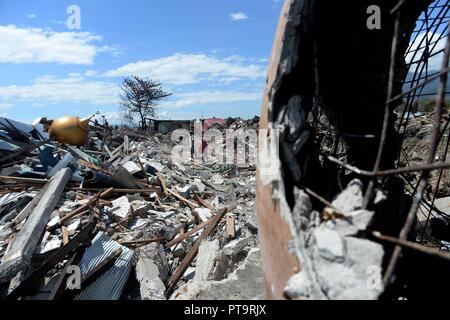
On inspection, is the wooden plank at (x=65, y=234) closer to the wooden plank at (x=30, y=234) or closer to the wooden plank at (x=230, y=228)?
the wooden plank at (x=30, y=234)

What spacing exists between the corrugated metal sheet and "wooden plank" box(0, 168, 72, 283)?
90 cm

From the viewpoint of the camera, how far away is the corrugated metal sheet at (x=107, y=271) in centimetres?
446

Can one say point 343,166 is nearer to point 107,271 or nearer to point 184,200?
point 107,271

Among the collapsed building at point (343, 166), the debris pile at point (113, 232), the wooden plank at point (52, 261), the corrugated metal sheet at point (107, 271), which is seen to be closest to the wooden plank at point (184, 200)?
Answer: the debris pile at point (113, 232)

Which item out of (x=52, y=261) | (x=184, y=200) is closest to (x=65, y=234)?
(x=52, y=261)

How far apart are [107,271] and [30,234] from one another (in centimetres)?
147

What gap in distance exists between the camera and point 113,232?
614 centimetres

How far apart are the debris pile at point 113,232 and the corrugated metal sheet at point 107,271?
13 mm

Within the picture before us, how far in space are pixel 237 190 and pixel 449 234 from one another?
575 cm

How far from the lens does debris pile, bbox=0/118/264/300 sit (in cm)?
430
